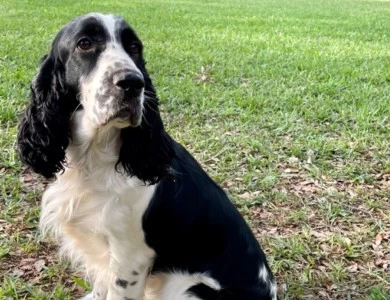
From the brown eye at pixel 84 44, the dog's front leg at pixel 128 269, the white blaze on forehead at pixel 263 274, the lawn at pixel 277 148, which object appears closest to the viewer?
the brown eye at pixel 84 44

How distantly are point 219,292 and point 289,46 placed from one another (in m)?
8.94

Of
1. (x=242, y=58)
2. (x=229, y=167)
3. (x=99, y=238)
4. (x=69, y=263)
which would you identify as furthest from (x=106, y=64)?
(x=242, y=58)

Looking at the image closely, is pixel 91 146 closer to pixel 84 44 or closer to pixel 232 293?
pixel 84 44

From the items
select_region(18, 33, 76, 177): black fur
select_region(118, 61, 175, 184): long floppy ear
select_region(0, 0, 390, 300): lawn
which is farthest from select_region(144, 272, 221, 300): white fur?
select_region(18, 33, 76, 177): black fur

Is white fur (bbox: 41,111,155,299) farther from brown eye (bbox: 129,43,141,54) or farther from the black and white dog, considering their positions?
brown eye (bbox: 129,43,141,54)

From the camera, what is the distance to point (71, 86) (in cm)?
280

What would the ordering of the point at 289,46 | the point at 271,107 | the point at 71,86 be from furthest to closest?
the point at 289,46 < the point at 271,107 < the point at 71,86

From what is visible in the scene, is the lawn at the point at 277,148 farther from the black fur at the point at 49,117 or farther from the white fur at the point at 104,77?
the white fur at the point at 104,77

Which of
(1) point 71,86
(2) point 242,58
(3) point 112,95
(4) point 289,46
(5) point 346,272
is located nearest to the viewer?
(3) point 112,95

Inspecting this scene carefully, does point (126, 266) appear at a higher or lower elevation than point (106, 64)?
lower

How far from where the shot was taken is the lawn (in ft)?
12.9

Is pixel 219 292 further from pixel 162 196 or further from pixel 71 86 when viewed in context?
pixel 71 86

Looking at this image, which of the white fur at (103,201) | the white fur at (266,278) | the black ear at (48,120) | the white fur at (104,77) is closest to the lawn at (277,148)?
the white fur at (266,278)

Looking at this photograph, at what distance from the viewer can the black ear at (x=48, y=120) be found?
285 centimetres
